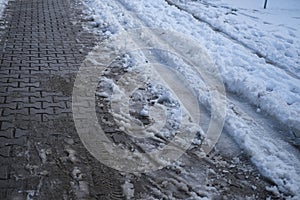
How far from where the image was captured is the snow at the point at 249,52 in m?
3.91

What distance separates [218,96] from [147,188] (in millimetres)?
2184

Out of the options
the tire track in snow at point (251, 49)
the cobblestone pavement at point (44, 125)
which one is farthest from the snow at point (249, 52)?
the cobblestone pavement at point (44, 125)

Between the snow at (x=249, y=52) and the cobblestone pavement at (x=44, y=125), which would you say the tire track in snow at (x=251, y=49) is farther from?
the cobblestone pavement at (x=44, y=125)

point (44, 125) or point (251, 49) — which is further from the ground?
point (251, 49)

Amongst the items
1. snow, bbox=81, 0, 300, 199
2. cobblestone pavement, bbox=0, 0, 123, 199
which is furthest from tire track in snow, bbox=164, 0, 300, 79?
cobblestone pavement, bbox=0, 0, 123, 199

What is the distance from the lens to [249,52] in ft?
23.0

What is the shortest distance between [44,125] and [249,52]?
14.4 ft

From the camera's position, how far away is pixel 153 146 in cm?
387

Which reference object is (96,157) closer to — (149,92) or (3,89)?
(149,92)

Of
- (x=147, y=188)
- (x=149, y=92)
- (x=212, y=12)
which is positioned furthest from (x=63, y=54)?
(x=212, y=12)

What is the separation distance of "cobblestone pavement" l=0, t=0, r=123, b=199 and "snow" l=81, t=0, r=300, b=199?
1455 mm

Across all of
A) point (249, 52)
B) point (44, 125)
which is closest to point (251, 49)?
point (249, 52)

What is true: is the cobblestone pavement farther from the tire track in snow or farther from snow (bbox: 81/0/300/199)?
the tire track in snow

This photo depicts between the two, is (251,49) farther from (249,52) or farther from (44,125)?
(44,125)
